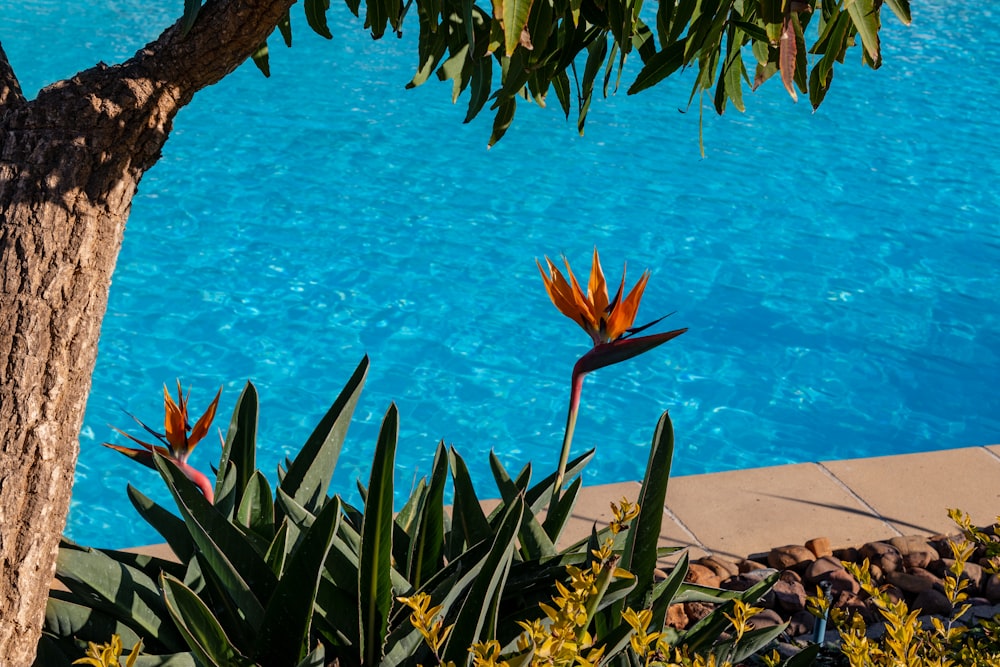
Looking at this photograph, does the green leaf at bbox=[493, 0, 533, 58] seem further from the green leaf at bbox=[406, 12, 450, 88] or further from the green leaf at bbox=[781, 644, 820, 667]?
the green leaf at bbox=[781, 644, 820, 667]

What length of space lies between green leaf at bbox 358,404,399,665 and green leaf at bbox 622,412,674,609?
497 mm

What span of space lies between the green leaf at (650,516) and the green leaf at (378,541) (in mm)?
497

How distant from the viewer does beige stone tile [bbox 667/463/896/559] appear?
11.9 feet

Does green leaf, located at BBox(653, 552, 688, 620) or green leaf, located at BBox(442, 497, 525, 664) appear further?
green leaf, located at BBox(653, 552, 688, 620)

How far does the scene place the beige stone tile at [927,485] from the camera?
3.80 m

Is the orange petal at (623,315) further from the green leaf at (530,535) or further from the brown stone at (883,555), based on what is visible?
the brown stone at (883,555)

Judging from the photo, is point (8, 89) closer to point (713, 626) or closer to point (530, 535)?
point (530, 535)

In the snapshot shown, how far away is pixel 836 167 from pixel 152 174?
583cm

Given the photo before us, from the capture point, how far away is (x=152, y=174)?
8195mm

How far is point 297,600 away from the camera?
1.88 meters

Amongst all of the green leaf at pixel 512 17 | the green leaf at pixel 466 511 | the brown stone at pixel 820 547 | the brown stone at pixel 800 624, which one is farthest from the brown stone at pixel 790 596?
the green leaf at pixel 512 17

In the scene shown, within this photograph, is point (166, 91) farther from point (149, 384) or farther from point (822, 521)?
point (149, 384)

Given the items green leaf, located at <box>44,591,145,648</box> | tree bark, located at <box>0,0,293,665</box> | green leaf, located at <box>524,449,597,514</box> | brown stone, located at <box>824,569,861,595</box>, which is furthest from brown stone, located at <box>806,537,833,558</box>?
tree bark, located at <box>0,0,293,665</box>

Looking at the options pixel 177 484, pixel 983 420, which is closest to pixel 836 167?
pixel 983 420
